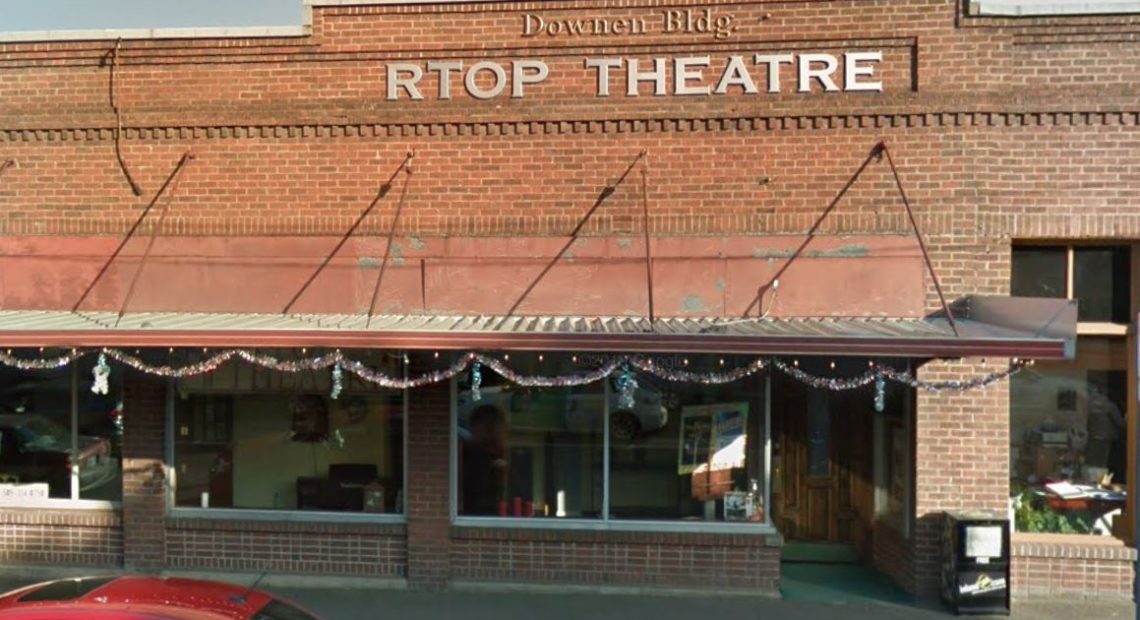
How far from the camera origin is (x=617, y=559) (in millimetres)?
8469

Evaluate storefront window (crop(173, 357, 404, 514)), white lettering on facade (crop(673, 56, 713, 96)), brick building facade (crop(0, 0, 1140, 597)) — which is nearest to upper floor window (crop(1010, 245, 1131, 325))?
brick building facade (crop(0, 0, 1140, 597))

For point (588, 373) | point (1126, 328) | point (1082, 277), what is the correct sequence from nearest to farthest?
point (588, 373) < point (1126, 328) < point (1082, 277)

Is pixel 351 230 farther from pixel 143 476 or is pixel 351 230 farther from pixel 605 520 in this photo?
pixel 605 520

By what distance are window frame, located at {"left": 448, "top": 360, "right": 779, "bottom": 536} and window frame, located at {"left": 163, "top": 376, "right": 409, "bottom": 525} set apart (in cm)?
47

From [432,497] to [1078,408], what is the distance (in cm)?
622

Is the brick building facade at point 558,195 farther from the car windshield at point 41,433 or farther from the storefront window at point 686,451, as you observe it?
the car windshield at point 41,433

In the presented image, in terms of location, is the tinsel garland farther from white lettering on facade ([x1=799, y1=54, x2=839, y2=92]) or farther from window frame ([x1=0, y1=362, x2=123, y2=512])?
white lettering on facade ([x1=799, y1=54, x2=839, y2=92])

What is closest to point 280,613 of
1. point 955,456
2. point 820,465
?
point 955,456

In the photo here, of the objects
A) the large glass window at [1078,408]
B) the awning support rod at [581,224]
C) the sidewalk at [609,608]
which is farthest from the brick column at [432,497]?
the large glass window at [1078,408]

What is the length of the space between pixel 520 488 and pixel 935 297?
436 cm

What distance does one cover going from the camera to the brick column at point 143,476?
8891 millimetres

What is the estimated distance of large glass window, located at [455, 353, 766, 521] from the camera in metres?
8.71

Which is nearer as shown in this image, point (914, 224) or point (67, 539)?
point (914, 224)

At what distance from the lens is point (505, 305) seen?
337 inches
